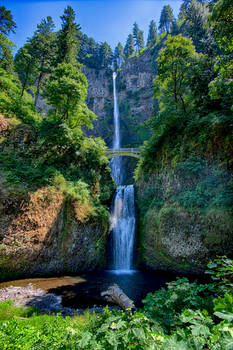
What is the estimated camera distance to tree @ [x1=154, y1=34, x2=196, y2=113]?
12277mm

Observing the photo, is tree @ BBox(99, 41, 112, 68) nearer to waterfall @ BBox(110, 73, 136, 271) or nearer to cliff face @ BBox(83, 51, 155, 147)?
cliff face @ BBox(83, 51, 155, 147)

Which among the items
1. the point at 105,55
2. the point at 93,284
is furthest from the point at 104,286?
the point at 105,55

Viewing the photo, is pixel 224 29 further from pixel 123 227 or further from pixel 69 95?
pixel 123 227

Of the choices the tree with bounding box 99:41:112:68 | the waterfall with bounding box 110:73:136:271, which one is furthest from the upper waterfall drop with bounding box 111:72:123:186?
the waterfall with bounding box 110:73:136:271

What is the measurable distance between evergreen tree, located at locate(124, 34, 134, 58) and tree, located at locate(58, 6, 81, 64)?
54242 mm

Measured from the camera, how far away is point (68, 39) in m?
15.8

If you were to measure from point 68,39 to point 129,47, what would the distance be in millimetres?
60098

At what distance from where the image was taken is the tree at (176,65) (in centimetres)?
1228

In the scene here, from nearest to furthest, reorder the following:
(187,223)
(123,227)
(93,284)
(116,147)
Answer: (93,284) → (187,223) → (123,227) → (116,147)

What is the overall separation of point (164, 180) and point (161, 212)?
2.67 meters

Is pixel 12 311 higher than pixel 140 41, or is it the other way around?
pixel 140 41

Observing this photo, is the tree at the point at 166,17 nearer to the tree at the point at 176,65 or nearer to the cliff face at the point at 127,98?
the cliff face at the point at 127,98

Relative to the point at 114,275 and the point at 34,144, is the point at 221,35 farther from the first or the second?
the point at 114,275

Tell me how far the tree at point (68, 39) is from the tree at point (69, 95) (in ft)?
9.87
